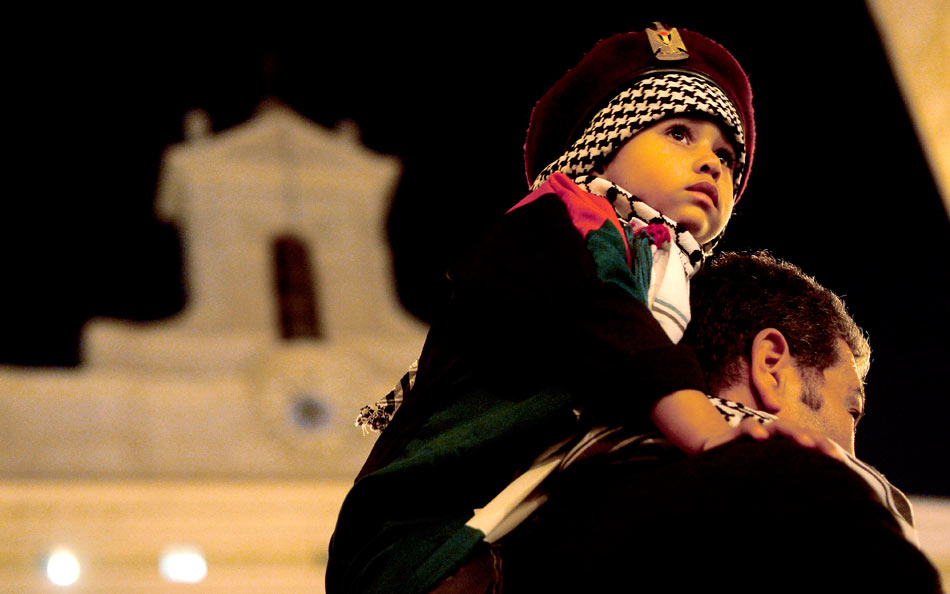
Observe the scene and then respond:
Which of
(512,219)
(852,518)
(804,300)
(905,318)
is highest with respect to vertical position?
(905,318)

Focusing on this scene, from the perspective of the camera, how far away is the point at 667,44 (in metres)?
2.25

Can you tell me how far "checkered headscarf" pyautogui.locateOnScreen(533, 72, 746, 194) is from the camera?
208cm

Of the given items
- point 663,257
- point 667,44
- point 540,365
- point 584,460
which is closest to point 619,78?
point 667,44

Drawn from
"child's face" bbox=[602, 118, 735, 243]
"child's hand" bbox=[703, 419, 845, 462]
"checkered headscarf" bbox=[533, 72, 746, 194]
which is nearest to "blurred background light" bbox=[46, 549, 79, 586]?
"checkered headscarf" bbox=[533, 72, 746, 194]

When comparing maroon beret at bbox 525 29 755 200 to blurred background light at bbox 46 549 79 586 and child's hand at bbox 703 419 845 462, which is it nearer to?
child's hand at bbox 703 419 845 462

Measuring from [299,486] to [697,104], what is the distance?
9.23 meters

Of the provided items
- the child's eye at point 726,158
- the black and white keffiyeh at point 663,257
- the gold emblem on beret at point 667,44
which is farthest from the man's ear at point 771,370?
the gold emblem on beret at point 667,44

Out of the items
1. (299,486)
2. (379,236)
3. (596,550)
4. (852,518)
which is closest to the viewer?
(852,518)

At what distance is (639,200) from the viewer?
75.7 inches

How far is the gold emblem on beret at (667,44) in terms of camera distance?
7.30 feet

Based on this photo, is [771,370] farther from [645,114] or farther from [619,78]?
[619,78]

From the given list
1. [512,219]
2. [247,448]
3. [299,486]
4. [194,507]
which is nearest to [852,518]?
[512,219]

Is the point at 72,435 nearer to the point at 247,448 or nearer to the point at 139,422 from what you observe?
the point at 139,422

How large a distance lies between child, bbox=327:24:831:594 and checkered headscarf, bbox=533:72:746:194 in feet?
0.09
